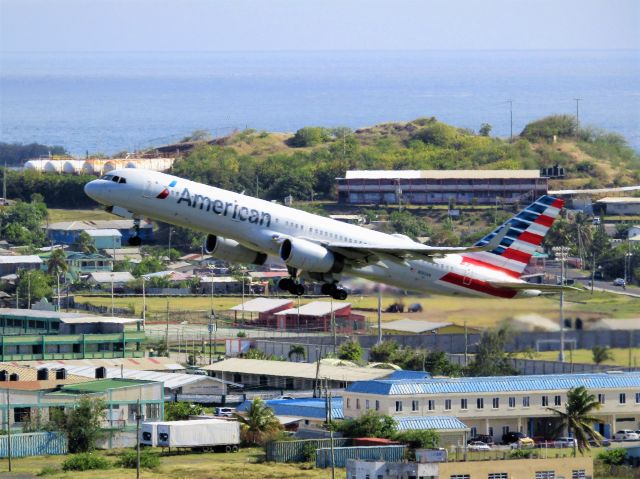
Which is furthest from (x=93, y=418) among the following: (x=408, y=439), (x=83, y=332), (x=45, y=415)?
(x=83, y=332)

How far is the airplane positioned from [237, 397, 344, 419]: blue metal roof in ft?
75.6

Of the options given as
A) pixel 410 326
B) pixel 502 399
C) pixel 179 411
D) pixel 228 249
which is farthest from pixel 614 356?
pixel 410 326

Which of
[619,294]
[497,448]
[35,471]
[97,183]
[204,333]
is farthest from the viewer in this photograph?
[204,333]

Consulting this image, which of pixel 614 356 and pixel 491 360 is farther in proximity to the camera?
pixel 491 360

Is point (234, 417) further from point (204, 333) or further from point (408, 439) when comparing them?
point (204, 333)

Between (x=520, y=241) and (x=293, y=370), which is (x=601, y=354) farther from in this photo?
(x=293, y=370)

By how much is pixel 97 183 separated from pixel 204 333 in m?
84.6

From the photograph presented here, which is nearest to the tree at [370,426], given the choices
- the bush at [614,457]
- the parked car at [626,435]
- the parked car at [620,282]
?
the bush at [614,457]

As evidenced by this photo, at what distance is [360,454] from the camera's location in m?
99.9

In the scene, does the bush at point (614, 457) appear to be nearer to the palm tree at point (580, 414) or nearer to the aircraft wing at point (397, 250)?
the palm tree at point (580, 414)

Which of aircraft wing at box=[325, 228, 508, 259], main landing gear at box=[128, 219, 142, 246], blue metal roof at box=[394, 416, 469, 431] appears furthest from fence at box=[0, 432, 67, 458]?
aircraft wing at box=[325, 228, 508, 259]

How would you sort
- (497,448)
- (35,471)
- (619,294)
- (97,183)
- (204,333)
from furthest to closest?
(204,333) < (619,294) < (497,448) < (35,471) < (97,183)

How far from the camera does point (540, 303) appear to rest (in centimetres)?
9331

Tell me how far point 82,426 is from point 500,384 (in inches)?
964
